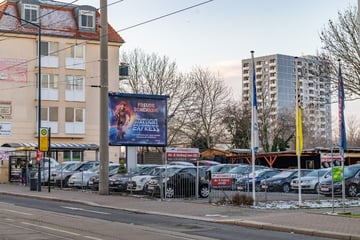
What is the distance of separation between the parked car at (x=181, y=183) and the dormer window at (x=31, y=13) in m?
33.6

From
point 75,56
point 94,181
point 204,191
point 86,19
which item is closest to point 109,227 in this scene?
point 204,191

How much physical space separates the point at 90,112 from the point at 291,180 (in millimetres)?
30522

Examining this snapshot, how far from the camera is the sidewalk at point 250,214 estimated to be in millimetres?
16125

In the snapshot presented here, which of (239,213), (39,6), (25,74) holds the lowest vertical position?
(239,213)

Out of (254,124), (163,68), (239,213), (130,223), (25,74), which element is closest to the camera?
(130,223)

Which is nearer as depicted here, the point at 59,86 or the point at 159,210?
the point at 159,210

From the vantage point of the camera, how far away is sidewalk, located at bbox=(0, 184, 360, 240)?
16.1 m

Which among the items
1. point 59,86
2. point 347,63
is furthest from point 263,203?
point 59,86

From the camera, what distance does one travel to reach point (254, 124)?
2402cm

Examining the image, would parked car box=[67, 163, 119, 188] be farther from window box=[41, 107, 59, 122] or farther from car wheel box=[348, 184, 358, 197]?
window box=[41, 107, 59, 122]

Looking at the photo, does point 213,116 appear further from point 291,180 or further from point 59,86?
point 291,180

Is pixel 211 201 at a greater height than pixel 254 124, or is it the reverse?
pixel 254 124

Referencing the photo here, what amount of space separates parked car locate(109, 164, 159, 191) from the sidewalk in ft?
6.99

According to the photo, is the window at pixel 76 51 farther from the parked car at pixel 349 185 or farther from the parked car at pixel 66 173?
the parked car at pixel 349 185
